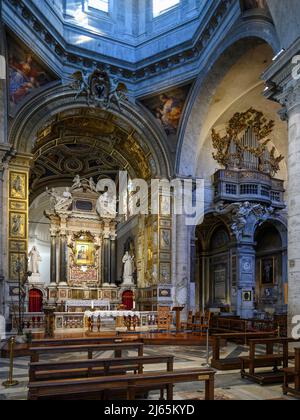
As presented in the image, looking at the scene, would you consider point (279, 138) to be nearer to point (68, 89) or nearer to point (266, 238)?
point (266, 238)

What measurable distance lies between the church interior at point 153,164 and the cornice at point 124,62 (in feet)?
0.19

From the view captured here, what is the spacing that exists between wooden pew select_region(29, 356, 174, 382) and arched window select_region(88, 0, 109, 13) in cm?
1611

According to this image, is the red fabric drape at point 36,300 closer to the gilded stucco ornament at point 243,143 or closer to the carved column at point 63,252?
the carved column at point 63,252

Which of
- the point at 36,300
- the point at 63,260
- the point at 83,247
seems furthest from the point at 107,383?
the point at 83,247

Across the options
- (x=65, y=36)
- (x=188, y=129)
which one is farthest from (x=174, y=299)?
(x=65, y=36)

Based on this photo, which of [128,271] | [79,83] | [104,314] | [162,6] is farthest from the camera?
[128,271]

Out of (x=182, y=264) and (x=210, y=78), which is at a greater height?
(x=210, y=78)

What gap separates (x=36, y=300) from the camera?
19906 mm

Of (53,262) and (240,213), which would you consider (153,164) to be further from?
(53,262)

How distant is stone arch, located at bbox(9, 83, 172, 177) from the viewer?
51.1 ft

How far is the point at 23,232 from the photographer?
50.1ft

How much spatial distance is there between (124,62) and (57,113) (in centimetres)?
352

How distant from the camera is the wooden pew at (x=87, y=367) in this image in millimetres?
5266

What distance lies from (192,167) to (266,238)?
6511 mm
